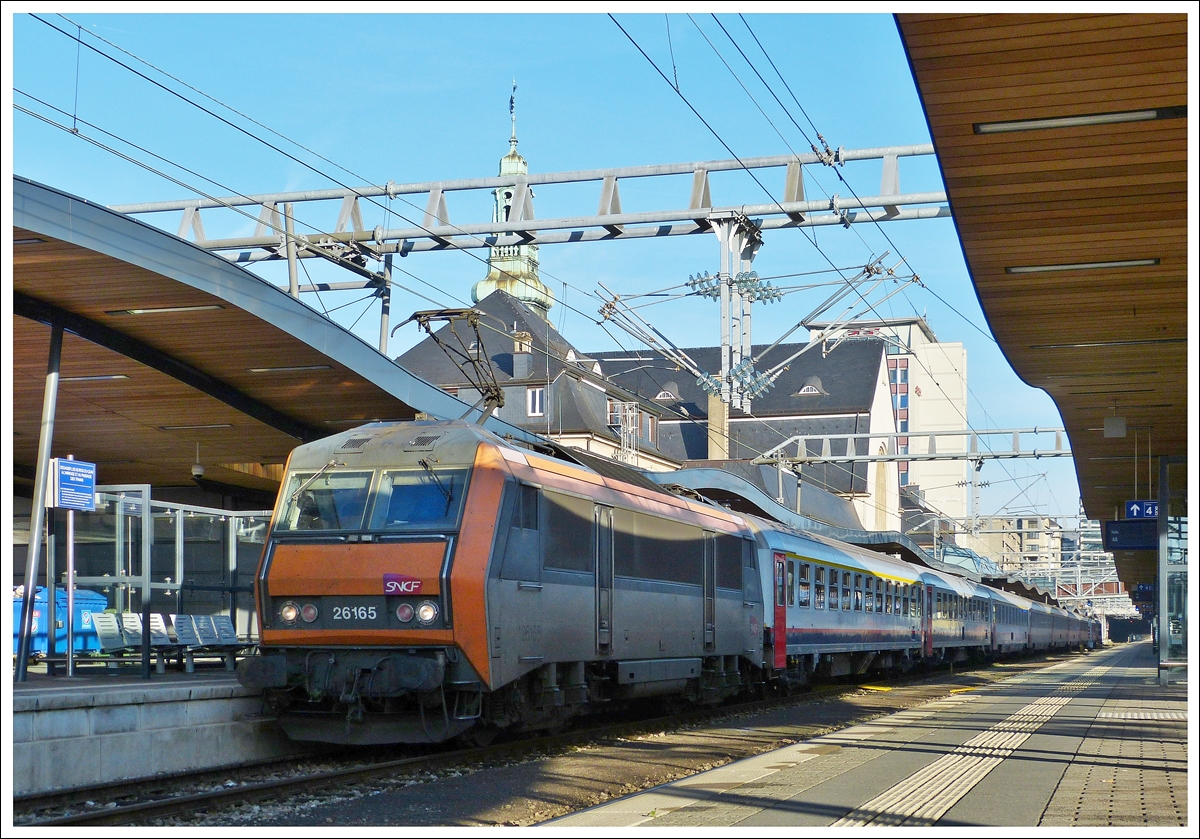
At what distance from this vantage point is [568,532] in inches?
530

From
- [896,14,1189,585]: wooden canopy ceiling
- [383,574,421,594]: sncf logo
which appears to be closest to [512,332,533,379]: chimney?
[896,14,1189,585]: wooden canopy ceiling

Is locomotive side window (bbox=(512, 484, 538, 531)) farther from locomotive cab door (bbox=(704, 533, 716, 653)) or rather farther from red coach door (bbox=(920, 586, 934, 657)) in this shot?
red coach door (bbox=(920, 586, 934, 657))

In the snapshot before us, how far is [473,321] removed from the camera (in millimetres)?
14320

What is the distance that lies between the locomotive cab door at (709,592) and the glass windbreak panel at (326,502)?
648 centimetres

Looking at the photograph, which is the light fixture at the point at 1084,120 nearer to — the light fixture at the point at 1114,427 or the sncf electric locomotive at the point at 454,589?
the sncf electric locomotive at the point at 454,589

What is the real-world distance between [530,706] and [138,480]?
52.9 feet

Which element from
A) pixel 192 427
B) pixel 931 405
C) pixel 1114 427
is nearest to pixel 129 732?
pixel 192 427

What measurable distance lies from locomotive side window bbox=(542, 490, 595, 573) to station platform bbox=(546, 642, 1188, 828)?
8.86 feet

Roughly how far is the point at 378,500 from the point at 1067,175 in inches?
264

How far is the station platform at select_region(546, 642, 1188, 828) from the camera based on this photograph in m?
8.80

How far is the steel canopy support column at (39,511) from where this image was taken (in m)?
13.6

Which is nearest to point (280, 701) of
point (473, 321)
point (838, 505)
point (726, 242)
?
point (473, 321)

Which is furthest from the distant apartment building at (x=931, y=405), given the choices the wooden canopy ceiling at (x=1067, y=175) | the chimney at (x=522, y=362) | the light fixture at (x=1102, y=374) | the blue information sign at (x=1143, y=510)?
the wooden canopy ceiling at (x=1067, y=175)

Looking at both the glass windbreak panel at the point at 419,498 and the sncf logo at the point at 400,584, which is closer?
the sncf logo at the point at 400,584
